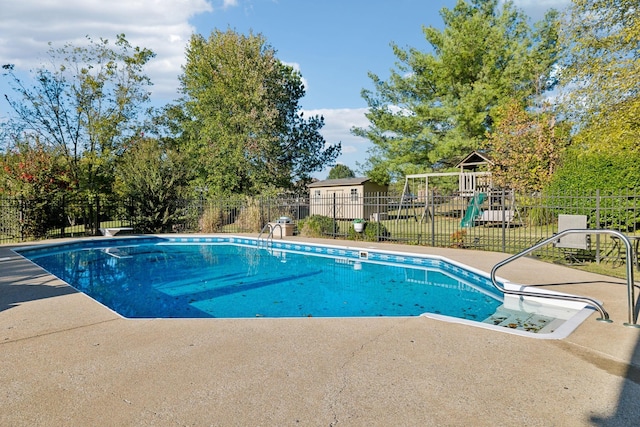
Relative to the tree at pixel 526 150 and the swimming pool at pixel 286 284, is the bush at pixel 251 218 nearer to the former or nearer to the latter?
the swimming pool at pixel 286 284

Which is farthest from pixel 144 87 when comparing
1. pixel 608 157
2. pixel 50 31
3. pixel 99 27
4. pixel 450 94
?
pixel 608 157

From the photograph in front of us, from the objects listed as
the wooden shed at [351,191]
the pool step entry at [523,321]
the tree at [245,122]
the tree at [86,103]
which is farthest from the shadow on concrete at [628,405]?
the wooden shed at [351,191]

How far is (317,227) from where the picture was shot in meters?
15.1

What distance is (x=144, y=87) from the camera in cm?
2134

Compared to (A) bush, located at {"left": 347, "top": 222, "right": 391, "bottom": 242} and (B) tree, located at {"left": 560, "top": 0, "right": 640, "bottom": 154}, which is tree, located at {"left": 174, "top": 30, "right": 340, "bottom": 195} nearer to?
(A) bush, located at {"left": 347, "top": 222, "right": 391, "bottom": 242}

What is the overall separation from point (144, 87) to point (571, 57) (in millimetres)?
20675

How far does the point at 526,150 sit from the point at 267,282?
14031mm

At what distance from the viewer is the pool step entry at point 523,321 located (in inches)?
189

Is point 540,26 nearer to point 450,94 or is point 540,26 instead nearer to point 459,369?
point 450,94

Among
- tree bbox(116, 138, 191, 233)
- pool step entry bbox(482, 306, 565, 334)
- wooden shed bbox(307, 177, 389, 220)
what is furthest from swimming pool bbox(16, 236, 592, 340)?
wooden shed bbox(307, 177, 389, 220)

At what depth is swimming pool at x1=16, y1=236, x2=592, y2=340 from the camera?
611 cm

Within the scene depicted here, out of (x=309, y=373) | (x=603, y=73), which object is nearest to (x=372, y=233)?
(x=603, y=73)

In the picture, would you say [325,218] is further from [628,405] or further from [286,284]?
[628,405]

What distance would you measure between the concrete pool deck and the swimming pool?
992 mm
